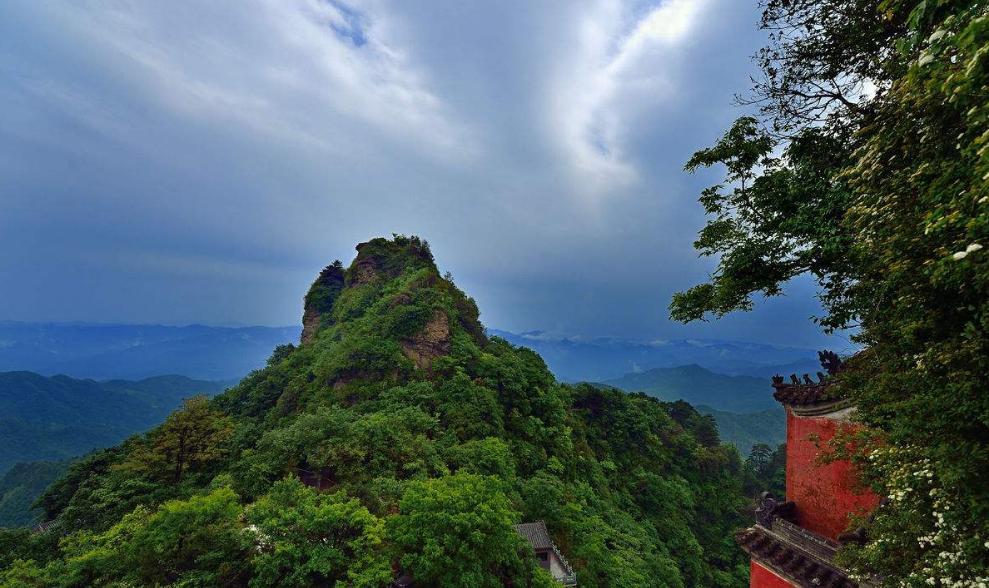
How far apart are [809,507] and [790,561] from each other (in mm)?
1291

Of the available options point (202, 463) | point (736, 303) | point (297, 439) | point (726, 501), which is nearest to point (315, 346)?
point (202, 463)

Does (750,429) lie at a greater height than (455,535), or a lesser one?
greater

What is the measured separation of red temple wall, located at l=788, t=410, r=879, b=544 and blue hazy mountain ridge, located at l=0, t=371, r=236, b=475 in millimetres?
182334

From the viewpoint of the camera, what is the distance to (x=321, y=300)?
57688 mm

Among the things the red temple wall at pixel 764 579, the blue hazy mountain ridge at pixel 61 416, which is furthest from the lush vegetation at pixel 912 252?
the blue hazy mountain ridge at pixel 61 416

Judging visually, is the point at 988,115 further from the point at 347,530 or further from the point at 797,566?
the point at 347,530

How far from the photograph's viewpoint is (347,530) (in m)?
12.8

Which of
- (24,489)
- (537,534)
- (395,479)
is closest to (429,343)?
(395,479)

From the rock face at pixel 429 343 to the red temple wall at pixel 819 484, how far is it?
2862 centimetres

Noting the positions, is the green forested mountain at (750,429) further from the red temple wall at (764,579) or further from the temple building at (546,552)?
the red temple wall at (764,579)

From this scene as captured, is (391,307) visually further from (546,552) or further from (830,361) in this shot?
(830,361)

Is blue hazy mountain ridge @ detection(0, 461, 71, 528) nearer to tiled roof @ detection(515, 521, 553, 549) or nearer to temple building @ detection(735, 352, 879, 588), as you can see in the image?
tiled roof @ detection(515, 521, 553, 549)

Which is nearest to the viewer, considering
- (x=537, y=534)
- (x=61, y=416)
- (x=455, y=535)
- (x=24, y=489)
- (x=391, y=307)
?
(x=455, y=535)

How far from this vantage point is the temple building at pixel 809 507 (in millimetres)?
7246
